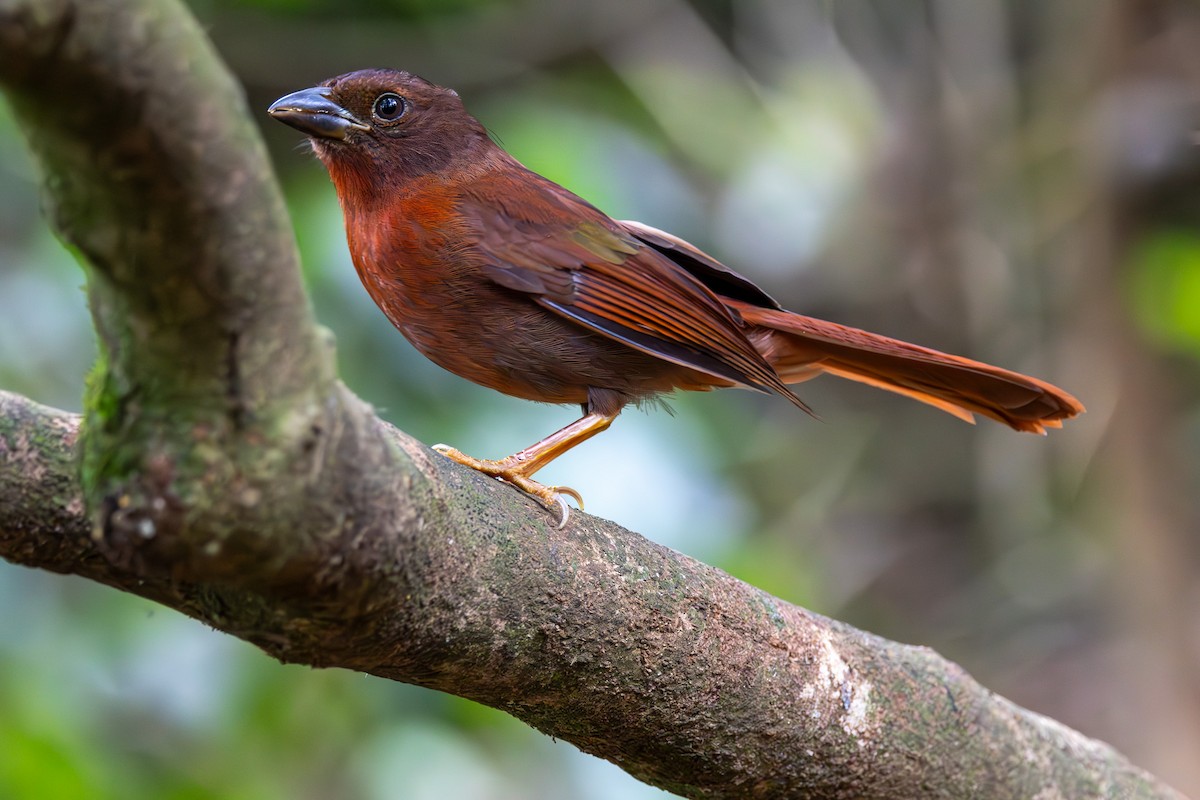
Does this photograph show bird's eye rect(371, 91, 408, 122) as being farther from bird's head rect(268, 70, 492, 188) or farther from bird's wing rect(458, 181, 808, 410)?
bird's wing rect(458, 181, 808, 410)

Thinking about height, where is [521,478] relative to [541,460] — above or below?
below

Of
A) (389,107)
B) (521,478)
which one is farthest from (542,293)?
(389,107)

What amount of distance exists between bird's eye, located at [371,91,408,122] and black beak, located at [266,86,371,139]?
72 millimetres

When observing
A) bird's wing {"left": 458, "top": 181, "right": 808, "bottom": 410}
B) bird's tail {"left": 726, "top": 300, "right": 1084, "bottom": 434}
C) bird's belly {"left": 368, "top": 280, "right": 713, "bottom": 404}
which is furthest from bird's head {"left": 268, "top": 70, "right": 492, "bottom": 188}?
bird's tail {"left": 726, "top": 300, "right": 1084, "bottom": 434}

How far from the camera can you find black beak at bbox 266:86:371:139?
3.44 m

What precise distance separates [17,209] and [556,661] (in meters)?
2.63

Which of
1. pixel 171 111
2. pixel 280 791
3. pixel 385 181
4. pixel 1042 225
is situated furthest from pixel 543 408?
pixel 1042 225

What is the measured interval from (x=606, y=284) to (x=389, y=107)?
2.82 ft

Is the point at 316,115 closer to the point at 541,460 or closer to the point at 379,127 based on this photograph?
the point at 379,127

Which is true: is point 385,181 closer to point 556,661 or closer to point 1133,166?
point 556,661

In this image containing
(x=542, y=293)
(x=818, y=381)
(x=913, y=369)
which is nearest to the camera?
(x=542, y=293)

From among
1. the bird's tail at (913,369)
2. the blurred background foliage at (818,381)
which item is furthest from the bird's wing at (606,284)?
the blurred background foliage at (818,381)

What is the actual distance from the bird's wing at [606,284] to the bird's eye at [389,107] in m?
0.40

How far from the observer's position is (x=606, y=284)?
3.36m
